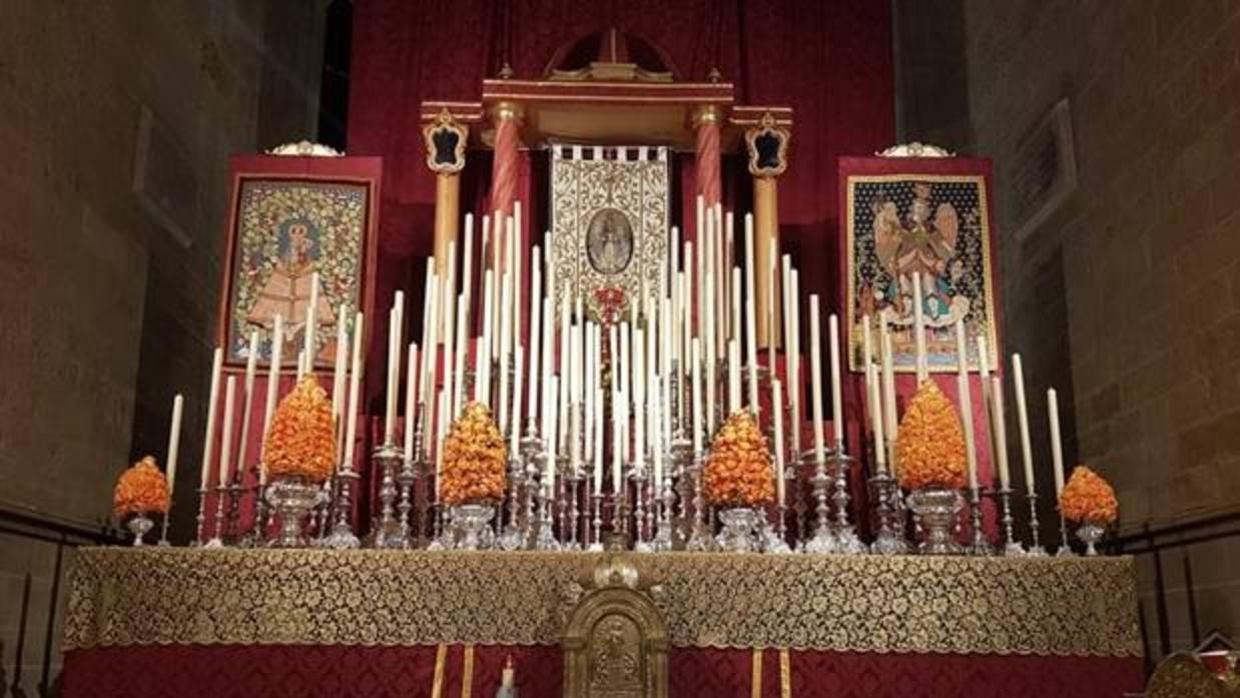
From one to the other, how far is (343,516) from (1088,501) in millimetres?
2541

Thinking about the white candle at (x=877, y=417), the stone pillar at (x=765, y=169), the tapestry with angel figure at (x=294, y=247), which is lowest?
the white candle at (x=877, y=417)

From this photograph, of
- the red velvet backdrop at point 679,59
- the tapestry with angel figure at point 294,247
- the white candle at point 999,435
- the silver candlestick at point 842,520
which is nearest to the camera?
the silver candlestick at point 842,520

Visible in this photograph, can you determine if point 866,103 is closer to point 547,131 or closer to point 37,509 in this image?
point 547,131

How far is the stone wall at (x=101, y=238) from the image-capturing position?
4.56 metres

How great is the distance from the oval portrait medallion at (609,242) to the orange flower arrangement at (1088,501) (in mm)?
2722

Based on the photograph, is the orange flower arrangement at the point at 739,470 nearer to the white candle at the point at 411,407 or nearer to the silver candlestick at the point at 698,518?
the silver candlestick at the point at 698,518

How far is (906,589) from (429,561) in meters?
1.48

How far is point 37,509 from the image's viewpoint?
4.64 m

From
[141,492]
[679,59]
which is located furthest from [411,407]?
[679,59]

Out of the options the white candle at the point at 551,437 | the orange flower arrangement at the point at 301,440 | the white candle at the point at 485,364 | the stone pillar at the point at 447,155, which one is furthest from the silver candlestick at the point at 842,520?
the stone pillar at the point at 447,155

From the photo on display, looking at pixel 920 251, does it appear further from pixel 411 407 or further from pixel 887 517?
pixel 411 407

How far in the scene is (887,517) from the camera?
4.13 meters

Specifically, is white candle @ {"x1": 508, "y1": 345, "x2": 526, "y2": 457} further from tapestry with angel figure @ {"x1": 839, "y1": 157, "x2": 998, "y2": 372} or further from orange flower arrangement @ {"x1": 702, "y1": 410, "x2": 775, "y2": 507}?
tapestry with angel figure @ {"x1": 839, "y1": 157, "x2": 998, "y2": 372}

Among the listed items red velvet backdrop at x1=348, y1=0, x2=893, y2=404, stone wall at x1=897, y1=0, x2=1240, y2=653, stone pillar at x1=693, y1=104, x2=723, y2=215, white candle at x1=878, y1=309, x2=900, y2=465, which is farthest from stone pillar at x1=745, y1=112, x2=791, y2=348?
white candle at x1=878, y1=309, x2=900, y2=465
